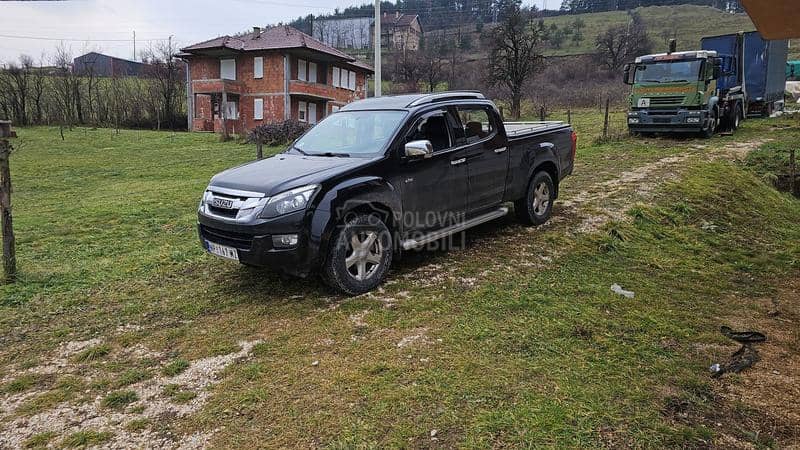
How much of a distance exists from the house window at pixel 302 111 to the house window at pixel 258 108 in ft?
8.09

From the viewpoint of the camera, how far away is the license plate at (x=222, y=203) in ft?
14.7

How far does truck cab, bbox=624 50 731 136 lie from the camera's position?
565 inches

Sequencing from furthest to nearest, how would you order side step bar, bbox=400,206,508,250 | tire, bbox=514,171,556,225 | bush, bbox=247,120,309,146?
1. bush, bbox=247,120,309,146
2. tire, bbox=514,171,556,225
3. side step bar, bbox=400,206,508,250

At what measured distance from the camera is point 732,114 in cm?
1672

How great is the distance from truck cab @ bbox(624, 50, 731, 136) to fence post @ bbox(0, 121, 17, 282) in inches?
608

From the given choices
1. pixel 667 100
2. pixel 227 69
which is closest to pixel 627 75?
pixel 667 100

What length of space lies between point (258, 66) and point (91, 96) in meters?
12.4

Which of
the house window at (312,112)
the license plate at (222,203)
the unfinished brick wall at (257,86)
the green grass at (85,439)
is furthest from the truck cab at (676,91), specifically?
the house window at (312,112)

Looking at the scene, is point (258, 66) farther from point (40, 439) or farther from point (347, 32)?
point (347, 32)

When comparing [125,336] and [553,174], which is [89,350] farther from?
[553,174]

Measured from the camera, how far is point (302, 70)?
35.1 m

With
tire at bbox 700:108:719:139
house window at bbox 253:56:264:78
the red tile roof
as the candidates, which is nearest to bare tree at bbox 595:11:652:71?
the red tile roof

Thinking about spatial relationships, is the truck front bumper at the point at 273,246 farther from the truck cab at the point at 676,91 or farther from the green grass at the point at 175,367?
the truck cab at the point at 676,91

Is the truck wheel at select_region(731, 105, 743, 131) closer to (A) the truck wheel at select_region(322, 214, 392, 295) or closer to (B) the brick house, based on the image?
(A) the truck wheel at select_region(322, 214, 392, 295)
